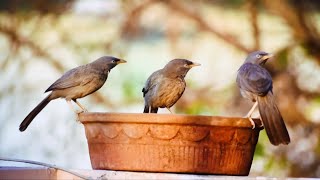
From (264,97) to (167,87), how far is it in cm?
50

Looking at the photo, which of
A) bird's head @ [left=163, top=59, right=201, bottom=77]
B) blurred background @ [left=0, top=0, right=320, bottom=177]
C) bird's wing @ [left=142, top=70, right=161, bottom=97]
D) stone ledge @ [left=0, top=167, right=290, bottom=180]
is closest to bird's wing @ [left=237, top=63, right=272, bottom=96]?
bird's head @ [left=163, top=59, right=201, bottom=77]

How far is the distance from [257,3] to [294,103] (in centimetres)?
86

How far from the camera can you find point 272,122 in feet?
13.7

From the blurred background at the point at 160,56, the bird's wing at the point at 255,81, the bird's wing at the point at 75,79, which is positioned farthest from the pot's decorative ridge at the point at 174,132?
the blurred background at the point at 160,56

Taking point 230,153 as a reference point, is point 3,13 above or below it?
above

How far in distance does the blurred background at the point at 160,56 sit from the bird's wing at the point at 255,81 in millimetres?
2364

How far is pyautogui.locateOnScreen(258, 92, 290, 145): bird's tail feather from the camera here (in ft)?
13.5

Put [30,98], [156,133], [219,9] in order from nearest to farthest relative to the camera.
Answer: [156,133]
[30,98]
[219,9]

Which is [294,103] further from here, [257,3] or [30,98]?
[30,98]

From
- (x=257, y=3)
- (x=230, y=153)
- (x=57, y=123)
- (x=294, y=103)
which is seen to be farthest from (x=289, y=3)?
(x=230, y=153)

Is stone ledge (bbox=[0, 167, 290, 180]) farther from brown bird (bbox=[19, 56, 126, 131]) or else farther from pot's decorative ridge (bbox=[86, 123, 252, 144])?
brown bird (bbox=[19, 56, 126, 131])

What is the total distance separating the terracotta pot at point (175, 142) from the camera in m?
3.84

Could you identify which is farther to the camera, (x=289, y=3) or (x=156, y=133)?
(x=289, y=3)

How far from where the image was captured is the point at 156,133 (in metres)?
3.84
